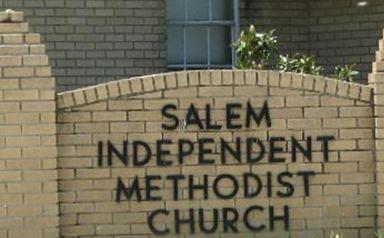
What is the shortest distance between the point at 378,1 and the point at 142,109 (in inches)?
146

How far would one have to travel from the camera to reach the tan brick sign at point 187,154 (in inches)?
201

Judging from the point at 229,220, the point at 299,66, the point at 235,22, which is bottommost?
the point at 229,220

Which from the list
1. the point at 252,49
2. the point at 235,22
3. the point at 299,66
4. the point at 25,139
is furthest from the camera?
the point at 235,22

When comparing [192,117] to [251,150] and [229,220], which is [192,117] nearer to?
[251,150]

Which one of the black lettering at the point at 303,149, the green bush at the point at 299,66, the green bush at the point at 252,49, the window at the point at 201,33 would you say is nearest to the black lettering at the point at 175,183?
the black lettering at the point at 303,149

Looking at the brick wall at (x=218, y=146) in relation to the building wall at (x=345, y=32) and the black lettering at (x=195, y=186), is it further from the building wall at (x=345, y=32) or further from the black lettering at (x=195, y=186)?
the building wall at (x=345, y=32)

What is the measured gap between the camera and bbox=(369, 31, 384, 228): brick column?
5.34 metres

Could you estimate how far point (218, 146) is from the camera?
5309 mm

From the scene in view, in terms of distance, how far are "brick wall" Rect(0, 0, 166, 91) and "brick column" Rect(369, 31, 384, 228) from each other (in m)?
2.83

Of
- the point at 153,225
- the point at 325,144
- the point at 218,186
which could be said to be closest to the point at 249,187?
the point at 218,186

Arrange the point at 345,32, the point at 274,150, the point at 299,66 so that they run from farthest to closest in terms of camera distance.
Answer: the point at 345,32
the point at 299,66
the point at 274,150

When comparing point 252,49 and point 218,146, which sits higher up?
point 252,49

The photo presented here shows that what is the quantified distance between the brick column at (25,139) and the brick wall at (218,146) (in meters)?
0.12

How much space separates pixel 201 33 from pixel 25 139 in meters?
3.35
